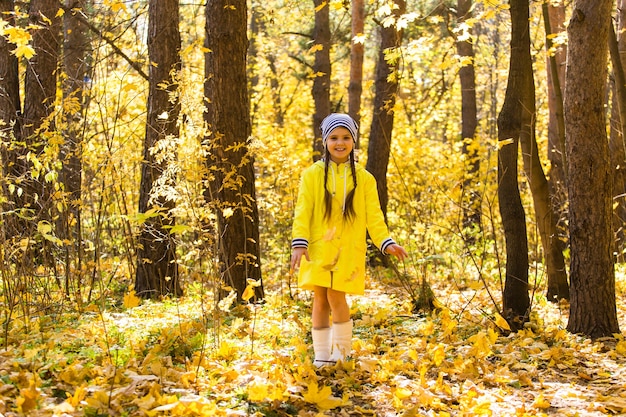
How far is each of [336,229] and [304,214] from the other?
0.78 feet

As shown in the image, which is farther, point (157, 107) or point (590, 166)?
point (157, 107)

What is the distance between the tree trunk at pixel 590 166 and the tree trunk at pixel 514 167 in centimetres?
44

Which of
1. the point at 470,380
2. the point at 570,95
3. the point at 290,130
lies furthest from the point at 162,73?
the point at 290,130

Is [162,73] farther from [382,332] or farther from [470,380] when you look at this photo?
[470,380]

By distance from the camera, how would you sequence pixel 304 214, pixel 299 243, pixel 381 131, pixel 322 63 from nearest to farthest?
pixel 299 243
pixel 304 214
pixel 381 131
pixel 322 63

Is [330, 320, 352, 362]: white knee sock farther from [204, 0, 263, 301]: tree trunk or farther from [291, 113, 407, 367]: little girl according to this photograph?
[204, 0, 263, 301]: tree trunk

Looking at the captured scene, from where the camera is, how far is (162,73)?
7801 mm

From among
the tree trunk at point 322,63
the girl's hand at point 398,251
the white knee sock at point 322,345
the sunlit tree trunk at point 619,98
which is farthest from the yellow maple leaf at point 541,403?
the tree trunk at point 322,63

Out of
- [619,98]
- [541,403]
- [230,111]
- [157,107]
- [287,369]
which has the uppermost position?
[619,98]

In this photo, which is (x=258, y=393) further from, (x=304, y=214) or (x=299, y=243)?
(x=304, y=214)

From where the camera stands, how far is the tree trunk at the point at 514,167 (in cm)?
602

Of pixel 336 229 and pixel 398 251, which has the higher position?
pixel 336 229

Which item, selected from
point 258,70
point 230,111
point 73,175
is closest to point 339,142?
point 230,111

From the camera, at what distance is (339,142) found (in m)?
4.87
